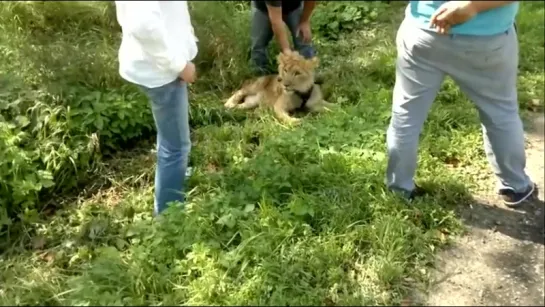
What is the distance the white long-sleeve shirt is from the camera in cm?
285

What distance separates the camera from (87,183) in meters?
4.24

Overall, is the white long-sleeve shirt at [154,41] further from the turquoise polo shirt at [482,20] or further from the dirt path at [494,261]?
the dirt path at [494,261]

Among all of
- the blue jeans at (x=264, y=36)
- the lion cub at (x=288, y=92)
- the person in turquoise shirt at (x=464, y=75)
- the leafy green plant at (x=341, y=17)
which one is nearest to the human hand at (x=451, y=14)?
the person in turquoise shirt at (x=464, y=75)

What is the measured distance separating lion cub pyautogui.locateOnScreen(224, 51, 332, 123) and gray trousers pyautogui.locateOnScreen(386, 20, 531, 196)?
4.32ft

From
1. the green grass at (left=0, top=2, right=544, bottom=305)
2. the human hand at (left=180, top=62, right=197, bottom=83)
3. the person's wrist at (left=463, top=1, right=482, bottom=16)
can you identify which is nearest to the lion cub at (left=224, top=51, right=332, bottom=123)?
the green grass at (left=0, top=2, right=544, bottom=305)

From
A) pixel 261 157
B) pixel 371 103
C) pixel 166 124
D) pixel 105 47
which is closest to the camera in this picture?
pixel 166 124

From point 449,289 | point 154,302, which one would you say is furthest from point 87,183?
point 449,289

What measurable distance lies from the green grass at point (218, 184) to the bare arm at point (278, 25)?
1.66 ft

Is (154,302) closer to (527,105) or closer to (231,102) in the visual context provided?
(231,102)

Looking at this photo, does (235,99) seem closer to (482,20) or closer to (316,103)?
(316,103)

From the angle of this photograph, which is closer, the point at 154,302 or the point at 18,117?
the point at 154,302

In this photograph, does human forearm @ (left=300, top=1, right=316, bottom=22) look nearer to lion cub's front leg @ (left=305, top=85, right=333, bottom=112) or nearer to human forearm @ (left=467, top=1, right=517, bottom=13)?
lion cub's front leg @ (left=305, top=85, right=333, bottom=112)

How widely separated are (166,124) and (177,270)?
0.72 metres

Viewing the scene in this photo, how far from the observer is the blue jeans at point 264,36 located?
5176 millimetres
